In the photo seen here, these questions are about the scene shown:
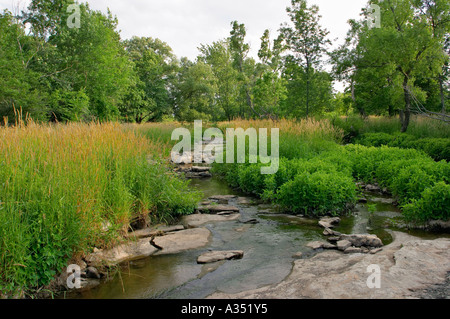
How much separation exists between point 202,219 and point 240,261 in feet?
5.92

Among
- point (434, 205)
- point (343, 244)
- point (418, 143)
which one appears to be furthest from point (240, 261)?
point (418, 143)

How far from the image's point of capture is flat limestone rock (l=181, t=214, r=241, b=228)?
521cm

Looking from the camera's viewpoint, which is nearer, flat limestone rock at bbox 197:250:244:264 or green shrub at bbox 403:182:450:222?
flat limestone rock at bbox 197:250:244:264

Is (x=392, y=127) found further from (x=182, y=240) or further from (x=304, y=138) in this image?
(x=182, y=240)

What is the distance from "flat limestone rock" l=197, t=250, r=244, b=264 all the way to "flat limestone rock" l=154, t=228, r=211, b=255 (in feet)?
1.26

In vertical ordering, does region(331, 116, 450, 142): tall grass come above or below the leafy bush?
above

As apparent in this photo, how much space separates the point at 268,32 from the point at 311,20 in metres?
8.09

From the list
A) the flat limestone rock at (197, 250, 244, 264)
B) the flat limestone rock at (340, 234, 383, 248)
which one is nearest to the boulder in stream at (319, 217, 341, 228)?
the flat limestone rock at (340, 234, 383, 248)

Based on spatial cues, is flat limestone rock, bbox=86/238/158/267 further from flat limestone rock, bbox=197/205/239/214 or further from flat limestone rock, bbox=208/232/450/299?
flat limestone rock, bbox=197/205/239/214

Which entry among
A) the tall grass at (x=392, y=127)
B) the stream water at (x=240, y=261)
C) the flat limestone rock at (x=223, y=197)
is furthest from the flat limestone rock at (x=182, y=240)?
the tall grass at (x=392, y=127)

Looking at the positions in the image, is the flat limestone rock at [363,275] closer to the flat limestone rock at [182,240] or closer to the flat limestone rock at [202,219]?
the flat limestone rock at [182,240]

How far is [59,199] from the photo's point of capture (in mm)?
3080

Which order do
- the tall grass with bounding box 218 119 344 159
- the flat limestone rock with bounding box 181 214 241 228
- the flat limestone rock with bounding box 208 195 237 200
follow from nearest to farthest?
1. the flat limestone rock with bounding box 181 214 241 228
2. the flat limestone rock with bounding box 208 195 237 200
3. the tall grass with bounding box 218 119 344 159
